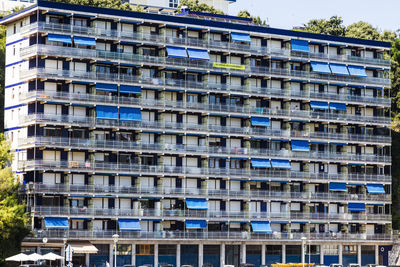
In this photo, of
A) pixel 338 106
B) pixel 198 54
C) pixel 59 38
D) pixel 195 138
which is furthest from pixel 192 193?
pixel 59 38

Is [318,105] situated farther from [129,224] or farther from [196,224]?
[129,224]

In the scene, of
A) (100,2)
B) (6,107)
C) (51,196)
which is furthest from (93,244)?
(100,2)

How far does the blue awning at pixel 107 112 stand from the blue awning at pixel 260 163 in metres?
21.6

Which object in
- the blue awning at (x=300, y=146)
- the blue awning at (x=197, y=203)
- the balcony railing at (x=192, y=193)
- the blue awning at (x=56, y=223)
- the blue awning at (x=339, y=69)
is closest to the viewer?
the blue awning at (x=56, y=223)

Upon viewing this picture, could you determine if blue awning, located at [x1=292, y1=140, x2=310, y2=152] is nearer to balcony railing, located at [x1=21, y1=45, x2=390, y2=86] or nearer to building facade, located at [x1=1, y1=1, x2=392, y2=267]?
building facade, located at [x1=1, y1=1, x2=392, y2=267]

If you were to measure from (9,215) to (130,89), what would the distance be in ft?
83.2

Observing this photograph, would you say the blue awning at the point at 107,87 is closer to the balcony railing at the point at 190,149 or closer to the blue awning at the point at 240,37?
the balcony railing at the point at 190,149

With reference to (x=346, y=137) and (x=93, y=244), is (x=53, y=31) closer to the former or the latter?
(x=93, y=244)

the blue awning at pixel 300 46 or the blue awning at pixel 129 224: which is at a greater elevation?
the blue awning at pixel 300 46

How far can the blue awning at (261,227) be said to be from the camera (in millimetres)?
129250

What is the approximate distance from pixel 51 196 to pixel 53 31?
845 inches

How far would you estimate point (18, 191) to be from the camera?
117 meters

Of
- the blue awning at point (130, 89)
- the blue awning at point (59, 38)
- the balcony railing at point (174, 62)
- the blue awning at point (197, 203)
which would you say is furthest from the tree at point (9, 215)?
the blue awning at point (197, 203)

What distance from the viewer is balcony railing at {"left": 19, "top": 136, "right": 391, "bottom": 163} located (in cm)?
11800
